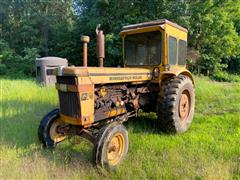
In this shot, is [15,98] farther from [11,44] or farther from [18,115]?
[11,44]

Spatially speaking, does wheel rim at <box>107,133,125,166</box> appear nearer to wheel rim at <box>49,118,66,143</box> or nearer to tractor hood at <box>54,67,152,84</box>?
tractor hood at <box>54,67,152,84</box>

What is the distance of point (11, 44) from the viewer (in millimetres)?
21922

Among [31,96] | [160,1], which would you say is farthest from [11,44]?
[31,96]

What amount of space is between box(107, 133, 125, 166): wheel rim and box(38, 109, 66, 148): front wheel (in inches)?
44.3

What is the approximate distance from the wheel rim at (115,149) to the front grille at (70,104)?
624 mm

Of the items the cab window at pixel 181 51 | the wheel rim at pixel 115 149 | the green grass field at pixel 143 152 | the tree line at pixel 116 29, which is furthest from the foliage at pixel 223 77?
the wheel rim at pixel 115 149

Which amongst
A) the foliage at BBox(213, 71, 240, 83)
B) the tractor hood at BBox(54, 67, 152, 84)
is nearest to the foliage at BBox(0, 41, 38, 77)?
the foliage at BBox(213, 71, 240, 83)

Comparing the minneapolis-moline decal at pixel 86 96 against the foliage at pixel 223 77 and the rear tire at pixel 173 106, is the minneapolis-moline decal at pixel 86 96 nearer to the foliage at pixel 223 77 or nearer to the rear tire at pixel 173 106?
the rear tire at pixel 173 106

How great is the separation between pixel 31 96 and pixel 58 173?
5.52 metres

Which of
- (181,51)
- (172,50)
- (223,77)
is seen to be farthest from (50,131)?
(223,77)

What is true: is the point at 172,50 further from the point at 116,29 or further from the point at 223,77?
the point at 223,77

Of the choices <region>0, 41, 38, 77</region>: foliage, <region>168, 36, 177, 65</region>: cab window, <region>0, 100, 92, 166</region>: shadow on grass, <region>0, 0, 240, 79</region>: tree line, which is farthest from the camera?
<region>0, 41, 38, 77</region>: foliage

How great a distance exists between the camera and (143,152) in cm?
401

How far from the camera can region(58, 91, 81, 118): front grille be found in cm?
355
